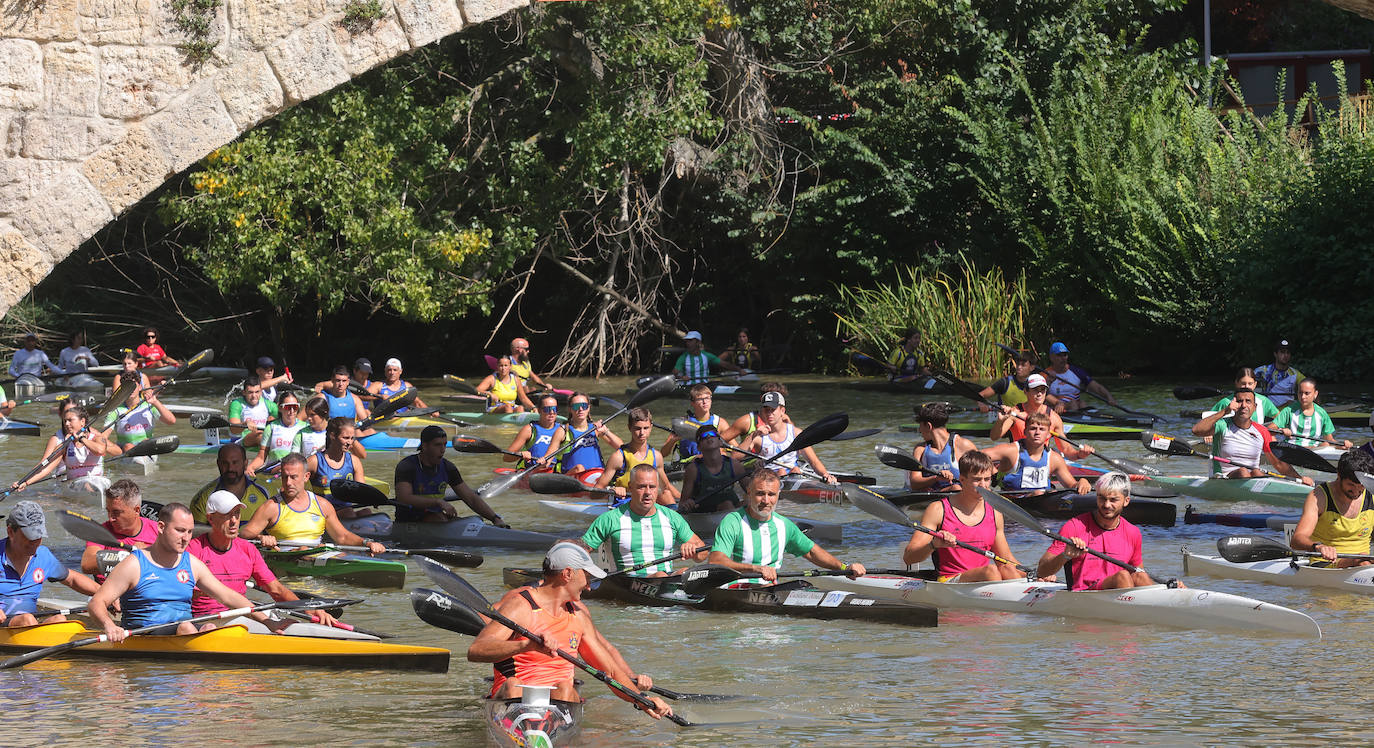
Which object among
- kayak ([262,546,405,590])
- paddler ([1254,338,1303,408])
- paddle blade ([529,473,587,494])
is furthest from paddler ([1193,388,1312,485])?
kayak ([262,546,405,590])

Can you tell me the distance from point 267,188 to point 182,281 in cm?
765

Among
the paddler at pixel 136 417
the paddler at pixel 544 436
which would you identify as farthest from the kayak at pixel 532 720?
the paddler at pixel 136 417

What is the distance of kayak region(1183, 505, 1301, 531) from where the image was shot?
11.8 metres

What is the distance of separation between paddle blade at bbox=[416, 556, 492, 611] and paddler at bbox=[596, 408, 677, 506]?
495cm

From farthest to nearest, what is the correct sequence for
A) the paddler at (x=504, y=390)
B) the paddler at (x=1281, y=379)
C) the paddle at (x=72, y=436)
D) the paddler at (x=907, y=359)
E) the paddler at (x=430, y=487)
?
the paddler at (x=907, y=359), the paddler at (x=504, y=390), the paddler at (x=1281, y=379), the paddle at (x=72, y=436), the paddler at (x=430, y=487)

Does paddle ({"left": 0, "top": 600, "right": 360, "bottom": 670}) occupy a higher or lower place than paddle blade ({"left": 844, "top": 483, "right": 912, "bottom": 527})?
lower

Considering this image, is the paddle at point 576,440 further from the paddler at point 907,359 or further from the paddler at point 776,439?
the paddler at point 907,359

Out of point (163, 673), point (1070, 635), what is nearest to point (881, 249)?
point (1070, 635)

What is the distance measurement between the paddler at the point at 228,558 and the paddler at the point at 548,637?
2083 millimetres

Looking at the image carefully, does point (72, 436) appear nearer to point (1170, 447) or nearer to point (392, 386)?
point (392, 386)

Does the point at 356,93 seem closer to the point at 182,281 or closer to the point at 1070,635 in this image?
the point at 182,281

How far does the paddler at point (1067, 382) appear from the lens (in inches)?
698

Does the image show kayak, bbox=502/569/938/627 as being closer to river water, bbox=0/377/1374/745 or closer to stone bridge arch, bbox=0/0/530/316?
river water, bbox=0/377/1374/745

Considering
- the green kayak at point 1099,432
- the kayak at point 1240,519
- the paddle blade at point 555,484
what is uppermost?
the paddle blade at point 555,484
